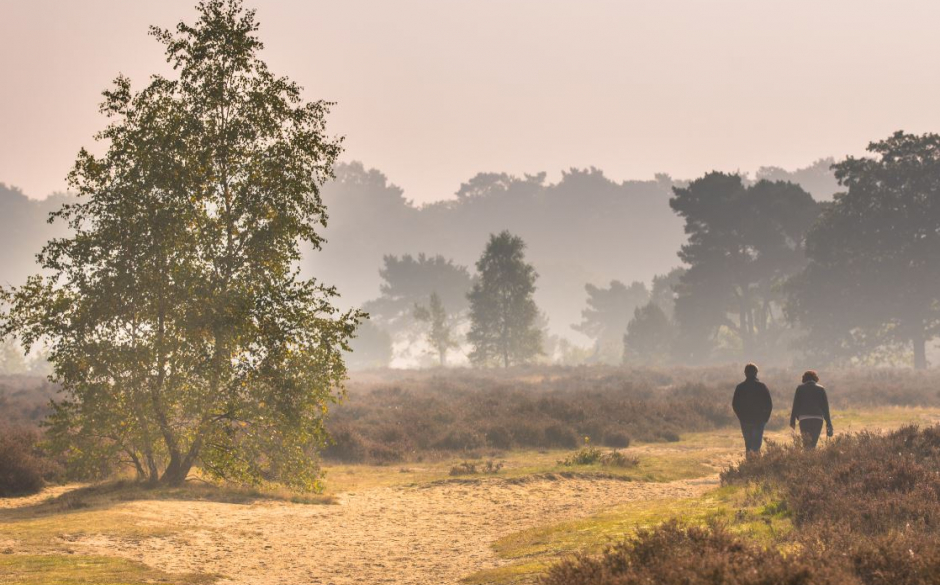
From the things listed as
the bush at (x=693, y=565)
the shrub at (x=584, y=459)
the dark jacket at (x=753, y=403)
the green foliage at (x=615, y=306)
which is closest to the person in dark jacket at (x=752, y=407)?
the dark jacket at (x=753, y=403)

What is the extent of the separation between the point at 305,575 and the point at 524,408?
20013mm

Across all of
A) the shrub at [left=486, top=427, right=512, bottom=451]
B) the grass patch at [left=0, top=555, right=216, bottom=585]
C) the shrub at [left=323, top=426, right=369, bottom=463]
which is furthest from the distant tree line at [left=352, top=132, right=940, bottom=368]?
the grass patch at [left=0, top=555, right=216, bottom=585]

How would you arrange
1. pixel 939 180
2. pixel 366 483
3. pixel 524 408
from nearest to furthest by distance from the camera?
pixel 366 483 → pixel 524 408 → pixel 939 180

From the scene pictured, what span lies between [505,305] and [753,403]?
197 feet

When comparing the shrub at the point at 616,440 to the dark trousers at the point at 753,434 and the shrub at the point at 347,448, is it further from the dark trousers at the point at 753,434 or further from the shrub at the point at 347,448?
the dark trousers at the point at 753,434

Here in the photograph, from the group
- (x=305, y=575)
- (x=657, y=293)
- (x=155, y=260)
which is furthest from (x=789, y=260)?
(x=305, y=575)

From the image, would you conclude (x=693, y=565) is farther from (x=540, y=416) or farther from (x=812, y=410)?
(x=540, y=416)

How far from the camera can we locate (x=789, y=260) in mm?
68750

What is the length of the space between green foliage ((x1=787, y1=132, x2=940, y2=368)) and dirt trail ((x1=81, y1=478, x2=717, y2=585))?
4128 centimetres

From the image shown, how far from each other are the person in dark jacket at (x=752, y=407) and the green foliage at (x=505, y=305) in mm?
58224

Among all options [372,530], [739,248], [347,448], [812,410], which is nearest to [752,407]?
[812,410]

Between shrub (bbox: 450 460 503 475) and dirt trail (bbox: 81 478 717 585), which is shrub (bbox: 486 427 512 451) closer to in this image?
shrub (bbox: 450 460 503 475)

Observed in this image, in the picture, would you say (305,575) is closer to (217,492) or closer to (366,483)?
(217,492)

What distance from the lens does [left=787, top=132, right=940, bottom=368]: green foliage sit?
5369cm
